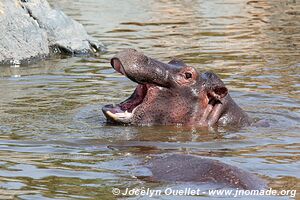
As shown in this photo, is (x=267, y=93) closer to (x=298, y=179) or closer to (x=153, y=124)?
(x=153, y=124)

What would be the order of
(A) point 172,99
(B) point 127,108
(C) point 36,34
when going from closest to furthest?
(A) point 172,99 → (B) point 127,108 → (C) point 36,34

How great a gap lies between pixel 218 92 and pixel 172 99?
47 cm

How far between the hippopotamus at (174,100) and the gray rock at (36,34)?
16.8 feet

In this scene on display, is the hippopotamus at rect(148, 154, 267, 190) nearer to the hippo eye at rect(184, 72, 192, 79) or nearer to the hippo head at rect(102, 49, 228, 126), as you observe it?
the hippo head at rect(102, 49, 228, 126)

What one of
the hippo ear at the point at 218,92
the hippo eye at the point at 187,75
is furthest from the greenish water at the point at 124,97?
the hippo eye at the point at 187,75

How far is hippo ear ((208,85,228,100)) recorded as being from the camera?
8.40 meters

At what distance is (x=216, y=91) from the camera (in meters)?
8.44

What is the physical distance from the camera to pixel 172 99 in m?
8.39

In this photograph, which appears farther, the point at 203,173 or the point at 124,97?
the point at 124,97

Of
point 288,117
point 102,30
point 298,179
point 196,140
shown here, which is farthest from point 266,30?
point 298,179

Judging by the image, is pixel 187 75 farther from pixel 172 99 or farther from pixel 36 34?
pixel 36 34

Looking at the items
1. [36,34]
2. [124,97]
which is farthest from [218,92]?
[36,34]

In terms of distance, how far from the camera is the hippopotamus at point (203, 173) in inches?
221

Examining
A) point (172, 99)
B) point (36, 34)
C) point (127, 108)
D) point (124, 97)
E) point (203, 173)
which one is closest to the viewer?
point (203, 173)
